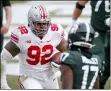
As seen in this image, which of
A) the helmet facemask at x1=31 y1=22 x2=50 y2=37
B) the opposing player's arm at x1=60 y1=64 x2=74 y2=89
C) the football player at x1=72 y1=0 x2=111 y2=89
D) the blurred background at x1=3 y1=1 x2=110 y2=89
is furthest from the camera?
the blurred background at x1=3 y1=1 x2=110 y2=89

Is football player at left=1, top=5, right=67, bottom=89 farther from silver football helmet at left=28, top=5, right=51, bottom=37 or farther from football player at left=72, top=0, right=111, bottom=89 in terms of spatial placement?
football player at left=72, top=0, right=111, bottom=89

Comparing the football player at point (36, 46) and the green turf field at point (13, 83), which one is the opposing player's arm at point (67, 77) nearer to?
the football player at point (36, 46)

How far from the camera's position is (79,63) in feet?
17.9

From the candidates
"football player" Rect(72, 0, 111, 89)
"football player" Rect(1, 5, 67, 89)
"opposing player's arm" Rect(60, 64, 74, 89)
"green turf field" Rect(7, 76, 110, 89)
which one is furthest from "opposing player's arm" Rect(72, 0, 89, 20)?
"opposing player's arm" Rect(60, 64, 74, 89)

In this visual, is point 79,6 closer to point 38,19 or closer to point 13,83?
point 13,83

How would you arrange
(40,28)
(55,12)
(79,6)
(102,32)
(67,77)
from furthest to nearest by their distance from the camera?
(55,12) → (79,6) → (102,32) → (40,28) → (67,77)

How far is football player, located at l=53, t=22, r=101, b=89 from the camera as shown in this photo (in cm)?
540

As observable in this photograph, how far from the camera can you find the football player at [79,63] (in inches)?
213

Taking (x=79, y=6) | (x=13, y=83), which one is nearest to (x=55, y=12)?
(x=79, y=6)

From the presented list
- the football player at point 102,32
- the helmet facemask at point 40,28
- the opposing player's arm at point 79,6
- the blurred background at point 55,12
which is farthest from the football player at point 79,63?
the blurred background at point 55,12

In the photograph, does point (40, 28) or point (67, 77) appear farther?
point (40, 28)

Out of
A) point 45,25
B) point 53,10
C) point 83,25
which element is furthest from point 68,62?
point 53,10

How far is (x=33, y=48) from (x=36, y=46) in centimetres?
4

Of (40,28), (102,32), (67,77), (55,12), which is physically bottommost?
(55,12)
